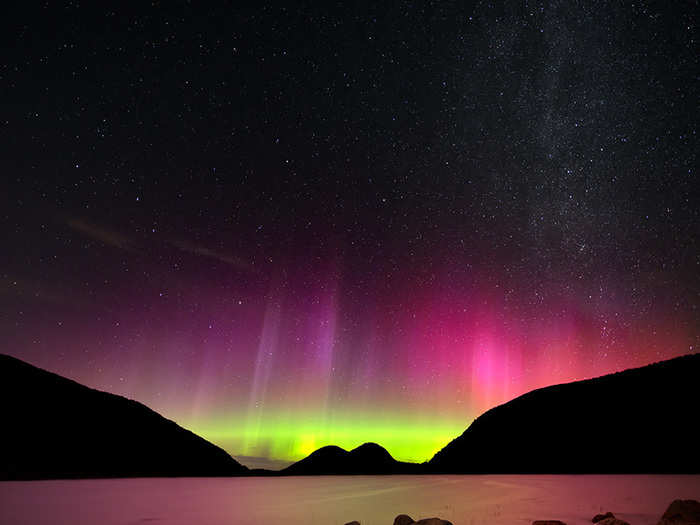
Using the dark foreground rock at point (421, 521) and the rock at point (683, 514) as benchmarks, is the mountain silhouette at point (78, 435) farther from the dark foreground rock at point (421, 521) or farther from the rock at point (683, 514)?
the rock at point (683, 514)

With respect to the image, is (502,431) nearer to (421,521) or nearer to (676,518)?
(676,518)

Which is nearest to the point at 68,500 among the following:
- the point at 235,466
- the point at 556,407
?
the point at 556,407

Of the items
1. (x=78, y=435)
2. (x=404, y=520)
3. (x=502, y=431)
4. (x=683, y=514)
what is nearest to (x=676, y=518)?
(x=683, y=514)

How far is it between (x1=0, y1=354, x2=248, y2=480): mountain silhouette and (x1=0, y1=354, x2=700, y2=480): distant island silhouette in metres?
0.28

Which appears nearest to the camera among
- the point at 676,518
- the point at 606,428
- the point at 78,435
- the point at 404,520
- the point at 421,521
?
the point at 676,518

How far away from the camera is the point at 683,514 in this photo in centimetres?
1179

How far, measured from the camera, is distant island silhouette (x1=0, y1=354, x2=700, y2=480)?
334ft

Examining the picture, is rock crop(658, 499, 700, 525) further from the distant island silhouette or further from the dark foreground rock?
the distant island silhouette

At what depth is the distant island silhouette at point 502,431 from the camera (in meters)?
102

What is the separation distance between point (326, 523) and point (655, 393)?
11635cm

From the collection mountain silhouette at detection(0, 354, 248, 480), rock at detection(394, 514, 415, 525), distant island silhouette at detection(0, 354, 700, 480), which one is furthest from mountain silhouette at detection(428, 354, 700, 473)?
rock at detection(394, 514, 415, 525)

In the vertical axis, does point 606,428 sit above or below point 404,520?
above

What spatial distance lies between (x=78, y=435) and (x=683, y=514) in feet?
449

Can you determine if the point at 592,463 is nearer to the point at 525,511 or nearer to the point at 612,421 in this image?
the point at 612,421
